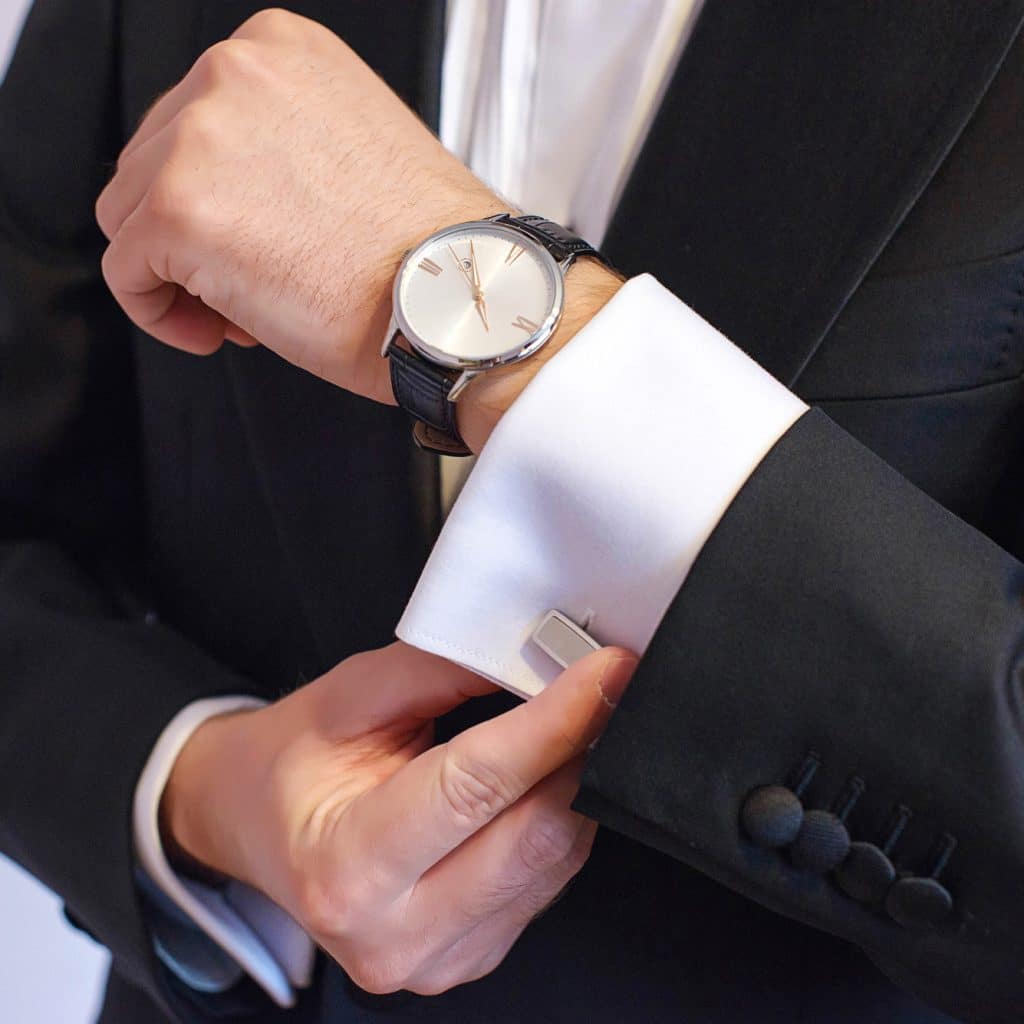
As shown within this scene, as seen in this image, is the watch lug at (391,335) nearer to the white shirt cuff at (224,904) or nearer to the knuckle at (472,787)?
the knuckle at (472,787)

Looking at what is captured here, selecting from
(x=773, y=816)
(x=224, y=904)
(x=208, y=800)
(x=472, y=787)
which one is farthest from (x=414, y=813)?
(x=224, y=904)

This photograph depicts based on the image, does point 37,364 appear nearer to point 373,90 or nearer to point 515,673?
point 373,90

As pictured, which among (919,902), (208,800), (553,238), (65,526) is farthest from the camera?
(65,526)

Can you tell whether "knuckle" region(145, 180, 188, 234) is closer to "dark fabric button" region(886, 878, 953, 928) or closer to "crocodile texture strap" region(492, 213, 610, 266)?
"crocodile texture strap" region(492, 213, 610, 266)

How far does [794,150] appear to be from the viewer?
56 cm

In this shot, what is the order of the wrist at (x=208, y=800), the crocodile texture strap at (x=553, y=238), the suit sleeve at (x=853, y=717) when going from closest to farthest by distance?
the suit sleeve at (x=853, y=717) < the crocodile texture strap at (x=553, y=238) < the wrist at (x=208, y=800)

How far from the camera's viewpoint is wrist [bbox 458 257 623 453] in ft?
1.55

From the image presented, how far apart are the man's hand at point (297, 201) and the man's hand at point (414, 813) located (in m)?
0.14

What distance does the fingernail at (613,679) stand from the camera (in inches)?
16.7

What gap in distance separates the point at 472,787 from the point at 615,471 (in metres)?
0.15

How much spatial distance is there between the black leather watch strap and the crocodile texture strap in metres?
0.08

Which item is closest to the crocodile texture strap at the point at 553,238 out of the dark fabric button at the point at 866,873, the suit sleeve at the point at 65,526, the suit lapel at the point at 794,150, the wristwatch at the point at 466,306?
the wristwatch at the point at 466,306

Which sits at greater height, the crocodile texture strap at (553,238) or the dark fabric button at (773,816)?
the crocodile texture strap at (553,238)

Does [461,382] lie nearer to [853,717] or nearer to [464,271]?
[464,271]
